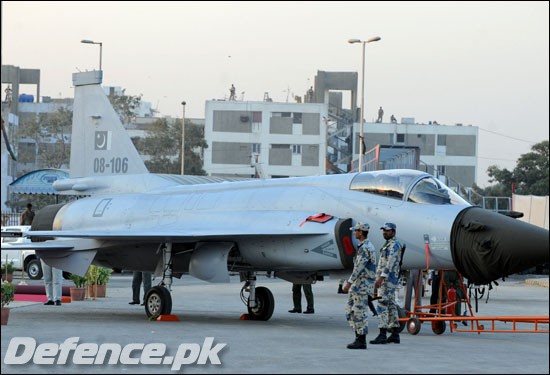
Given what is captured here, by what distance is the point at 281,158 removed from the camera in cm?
8475

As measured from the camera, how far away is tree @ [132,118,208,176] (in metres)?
82.8

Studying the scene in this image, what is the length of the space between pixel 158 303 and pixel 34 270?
59.6 ft

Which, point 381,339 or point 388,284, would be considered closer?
point 381,339

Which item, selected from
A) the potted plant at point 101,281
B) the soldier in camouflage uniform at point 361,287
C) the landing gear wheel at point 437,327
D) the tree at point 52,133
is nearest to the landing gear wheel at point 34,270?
the potted plant at point 101,281

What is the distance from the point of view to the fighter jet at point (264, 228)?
16.0m

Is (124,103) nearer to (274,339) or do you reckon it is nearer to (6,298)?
(6,298)

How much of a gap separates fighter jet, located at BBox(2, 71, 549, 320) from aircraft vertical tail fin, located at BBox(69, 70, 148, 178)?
0.11 m

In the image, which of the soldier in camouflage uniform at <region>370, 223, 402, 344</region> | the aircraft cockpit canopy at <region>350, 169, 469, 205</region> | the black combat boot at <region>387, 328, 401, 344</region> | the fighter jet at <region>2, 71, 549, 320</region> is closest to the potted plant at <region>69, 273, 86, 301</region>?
the fighter jet at <region>2, 71, 549, 320</region>

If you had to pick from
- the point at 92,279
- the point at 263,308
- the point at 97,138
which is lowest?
the point at 92,279

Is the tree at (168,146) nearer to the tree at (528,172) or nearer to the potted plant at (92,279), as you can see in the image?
the tree at (528,172)

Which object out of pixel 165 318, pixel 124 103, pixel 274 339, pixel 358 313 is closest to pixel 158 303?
pixel 165 318

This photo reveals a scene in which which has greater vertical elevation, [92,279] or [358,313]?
[358,313]

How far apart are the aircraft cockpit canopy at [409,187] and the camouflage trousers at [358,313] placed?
3.04m

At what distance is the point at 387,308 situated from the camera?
1504 cm
